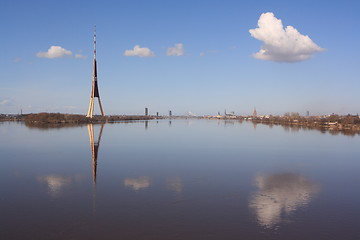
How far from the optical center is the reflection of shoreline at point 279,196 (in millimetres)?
5661

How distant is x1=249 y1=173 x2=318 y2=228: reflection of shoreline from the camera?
5.66 metres

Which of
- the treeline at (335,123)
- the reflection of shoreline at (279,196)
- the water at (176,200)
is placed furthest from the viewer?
the treeline at (335,123)

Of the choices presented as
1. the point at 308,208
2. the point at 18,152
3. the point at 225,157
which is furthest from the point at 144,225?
the point at 18,152

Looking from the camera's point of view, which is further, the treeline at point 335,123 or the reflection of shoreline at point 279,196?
the treeline at point 335,123

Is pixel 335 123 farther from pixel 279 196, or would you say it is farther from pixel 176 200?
pixel 176 200

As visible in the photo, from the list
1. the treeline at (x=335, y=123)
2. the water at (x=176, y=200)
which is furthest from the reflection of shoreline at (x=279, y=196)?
the treeline at (x=335, y=123)

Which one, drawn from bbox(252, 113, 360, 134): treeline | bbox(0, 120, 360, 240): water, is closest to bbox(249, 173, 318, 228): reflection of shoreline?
bbox(0, 120, 360, 240): water

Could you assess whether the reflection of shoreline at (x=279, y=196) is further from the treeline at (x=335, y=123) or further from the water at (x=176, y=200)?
the treeline at (x=335, y=123)

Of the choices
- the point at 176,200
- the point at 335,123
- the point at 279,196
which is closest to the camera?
the point at 176,200

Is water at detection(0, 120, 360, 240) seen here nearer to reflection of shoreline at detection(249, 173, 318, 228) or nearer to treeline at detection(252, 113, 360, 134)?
reflection of shoreline at detection(249, 173, 318, 228)

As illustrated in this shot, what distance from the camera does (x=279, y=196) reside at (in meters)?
6.79

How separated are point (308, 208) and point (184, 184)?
294 cm

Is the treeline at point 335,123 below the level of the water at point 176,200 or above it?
above

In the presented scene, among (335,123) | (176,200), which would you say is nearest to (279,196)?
(176,200)
